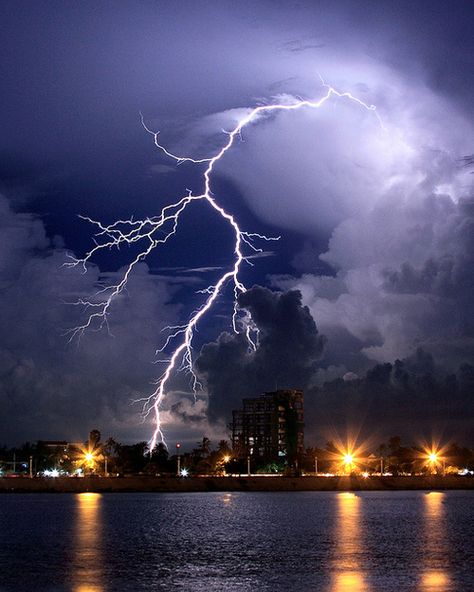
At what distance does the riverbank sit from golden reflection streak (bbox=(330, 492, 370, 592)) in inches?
3504

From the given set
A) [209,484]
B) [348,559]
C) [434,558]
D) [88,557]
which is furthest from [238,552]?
[209,484]

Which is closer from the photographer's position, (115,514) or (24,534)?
(24,534)

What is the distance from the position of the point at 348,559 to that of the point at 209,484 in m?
121

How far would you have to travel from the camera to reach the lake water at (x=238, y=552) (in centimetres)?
3562

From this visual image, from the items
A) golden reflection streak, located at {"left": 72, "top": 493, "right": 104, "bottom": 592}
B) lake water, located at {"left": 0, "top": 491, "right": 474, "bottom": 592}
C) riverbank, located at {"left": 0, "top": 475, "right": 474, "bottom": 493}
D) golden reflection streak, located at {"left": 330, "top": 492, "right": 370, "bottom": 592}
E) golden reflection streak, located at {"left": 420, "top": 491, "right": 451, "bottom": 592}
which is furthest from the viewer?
riverbank, located at {"left": 0, "top": 475, "right": 474, "bottom": 493}

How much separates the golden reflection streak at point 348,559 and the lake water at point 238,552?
46mm

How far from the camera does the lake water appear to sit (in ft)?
117

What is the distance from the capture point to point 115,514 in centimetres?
8388

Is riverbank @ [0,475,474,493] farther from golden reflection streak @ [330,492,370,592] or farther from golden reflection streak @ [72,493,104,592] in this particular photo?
golden reflection streak @ [330,492,370,592]

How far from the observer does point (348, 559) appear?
44.1 m

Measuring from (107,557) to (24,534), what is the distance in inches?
696

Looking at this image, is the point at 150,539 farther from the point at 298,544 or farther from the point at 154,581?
the point at 154,581

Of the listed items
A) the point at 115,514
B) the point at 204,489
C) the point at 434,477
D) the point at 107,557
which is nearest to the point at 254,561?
the point at 107,557

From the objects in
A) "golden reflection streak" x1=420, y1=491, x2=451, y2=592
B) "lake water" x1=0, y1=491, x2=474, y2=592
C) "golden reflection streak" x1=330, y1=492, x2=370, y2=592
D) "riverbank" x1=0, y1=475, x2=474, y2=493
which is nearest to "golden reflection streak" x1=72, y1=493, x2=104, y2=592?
"lake water" x1=0, y1=491, x2=474, y2=592
